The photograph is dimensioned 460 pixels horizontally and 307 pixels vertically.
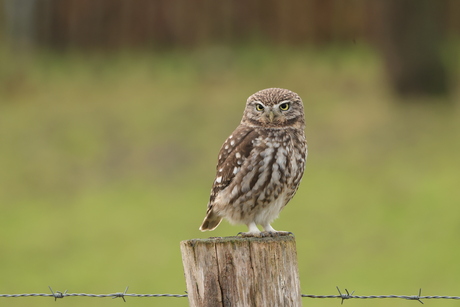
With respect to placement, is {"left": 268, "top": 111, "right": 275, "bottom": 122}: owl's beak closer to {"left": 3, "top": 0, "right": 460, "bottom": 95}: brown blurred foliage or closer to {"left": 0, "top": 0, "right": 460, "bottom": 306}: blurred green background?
{"left": 0, "top": 0, "right": 460, "bottom": 306}: blurred green background

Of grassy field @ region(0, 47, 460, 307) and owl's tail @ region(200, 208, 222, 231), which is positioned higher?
owl's tail @ region(200, 208, 222, 231)

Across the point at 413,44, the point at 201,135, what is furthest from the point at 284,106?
the point at 413,44

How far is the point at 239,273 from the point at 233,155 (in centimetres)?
183

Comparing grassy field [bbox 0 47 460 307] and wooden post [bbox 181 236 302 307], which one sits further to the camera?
grassy field [bbox 0 47 460 307]

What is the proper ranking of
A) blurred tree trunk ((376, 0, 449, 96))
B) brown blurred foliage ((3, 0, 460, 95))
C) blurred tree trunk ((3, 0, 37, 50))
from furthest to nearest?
blurred tree trunk ((3, 0, 37, 50))
brown blurred foliage ((3, 0, 460, 95))
blurred tree trunk ((376, 0, 449, 96))

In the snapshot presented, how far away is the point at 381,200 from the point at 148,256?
3803mm

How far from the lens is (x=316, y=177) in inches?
619

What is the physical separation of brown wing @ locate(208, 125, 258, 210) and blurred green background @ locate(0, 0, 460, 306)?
525cm

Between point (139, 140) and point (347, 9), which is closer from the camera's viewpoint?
point (139, 140)

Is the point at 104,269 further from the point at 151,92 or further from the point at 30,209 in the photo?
the point at 151,92

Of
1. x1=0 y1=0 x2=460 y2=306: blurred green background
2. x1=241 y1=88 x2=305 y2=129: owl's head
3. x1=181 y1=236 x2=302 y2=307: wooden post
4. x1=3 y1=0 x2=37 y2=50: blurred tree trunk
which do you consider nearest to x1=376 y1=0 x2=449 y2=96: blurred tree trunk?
x1=0 y1=0 x2=460 y2=306: blurred green background

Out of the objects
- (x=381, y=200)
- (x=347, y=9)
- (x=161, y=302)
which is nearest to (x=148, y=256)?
(x=161, y=302)

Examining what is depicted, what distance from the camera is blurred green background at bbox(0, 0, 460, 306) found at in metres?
12.5

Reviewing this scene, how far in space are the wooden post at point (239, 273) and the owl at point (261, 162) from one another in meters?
1.66
